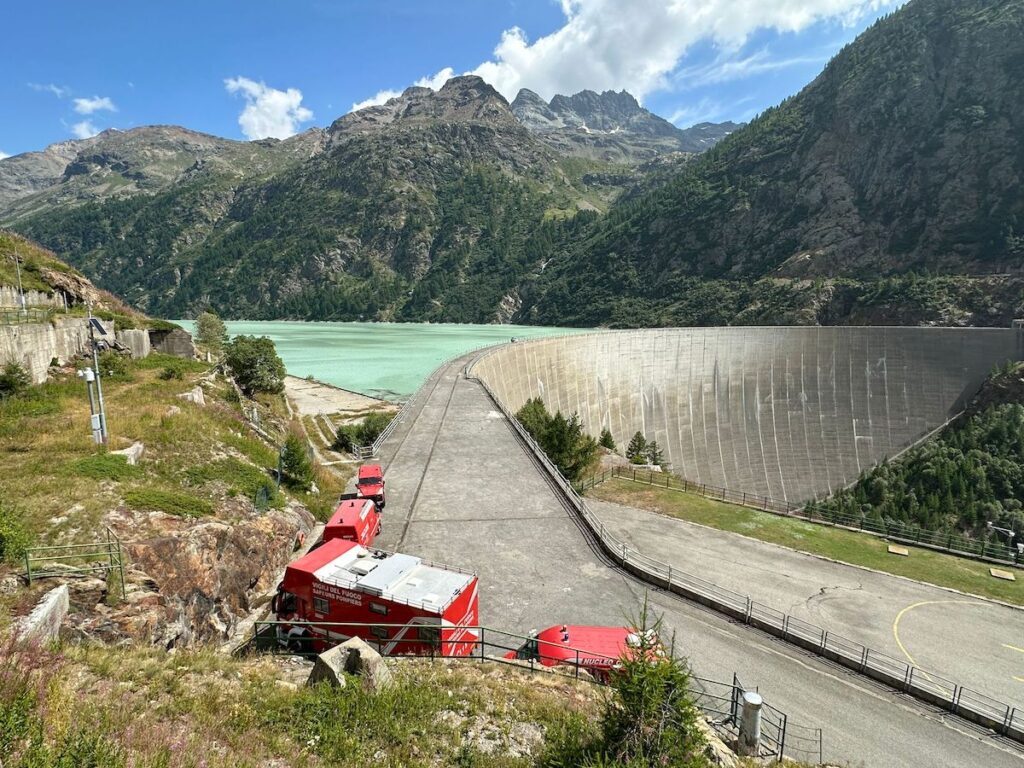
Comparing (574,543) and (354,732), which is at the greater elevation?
(354,732)

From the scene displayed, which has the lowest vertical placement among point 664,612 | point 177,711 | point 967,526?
point 967,526

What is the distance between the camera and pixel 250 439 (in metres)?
19.6

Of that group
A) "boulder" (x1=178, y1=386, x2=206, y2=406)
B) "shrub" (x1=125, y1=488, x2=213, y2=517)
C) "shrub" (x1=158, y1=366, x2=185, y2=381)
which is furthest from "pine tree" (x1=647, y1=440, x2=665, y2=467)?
"shrub" (x1=125, y1=488, x2=213, y2=517)

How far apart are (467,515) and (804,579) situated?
1199cm

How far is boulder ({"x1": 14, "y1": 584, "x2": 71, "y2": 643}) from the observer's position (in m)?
6.90

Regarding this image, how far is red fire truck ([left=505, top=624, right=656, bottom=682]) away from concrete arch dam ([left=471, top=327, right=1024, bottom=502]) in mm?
36035

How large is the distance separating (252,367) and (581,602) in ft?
103

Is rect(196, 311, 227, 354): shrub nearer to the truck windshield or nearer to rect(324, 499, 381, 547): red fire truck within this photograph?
rect(324, 499, 381, 547): red fire truck

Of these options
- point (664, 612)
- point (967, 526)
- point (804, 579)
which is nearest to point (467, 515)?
point (664, 612)

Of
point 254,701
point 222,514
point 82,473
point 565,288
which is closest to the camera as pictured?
point 254,701

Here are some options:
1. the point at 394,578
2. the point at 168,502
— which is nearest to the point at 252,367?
the point at 168,502

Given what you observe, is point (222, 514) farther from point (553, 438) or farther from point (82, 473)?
point (553, 438)

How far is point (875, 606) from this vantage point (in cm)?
1656

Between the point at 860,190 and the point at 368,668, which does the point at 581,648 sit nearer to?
the point at 368,668
